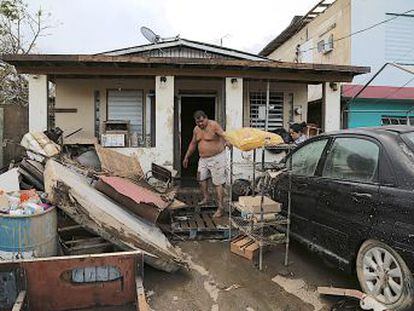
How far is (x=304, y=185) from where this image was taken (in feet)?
15.0

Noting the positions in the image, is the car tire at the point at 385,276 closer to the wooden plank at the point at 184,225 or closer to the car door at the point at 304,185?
the car door at the point at 304,185

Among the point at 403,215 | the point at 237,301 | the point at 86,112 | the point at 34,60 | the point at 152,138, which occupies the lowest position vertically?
the point at 237,301

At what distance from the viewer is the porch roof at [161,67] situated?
7.90 metres

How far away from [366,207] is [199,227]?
2717 millimetres

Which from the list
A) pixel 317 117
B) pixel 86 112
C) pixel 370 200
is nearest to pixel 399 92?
pixel 317 117

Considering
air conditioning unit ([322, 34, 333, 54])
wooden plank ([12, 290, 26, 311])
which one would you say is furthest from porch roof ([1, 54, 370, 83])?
wooden plank ([12, 290, 26, 311])

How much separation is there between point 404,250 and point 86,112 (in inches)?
345

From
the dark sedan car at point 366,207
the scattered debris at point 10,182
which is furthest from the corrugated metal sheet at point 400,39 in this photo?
the scattered debris at point 10,182

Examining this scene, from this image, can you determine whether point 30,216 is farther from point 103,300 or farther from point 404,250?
point 404,250

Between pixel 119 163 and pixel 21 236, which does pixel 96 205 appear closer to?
pixel 21 236

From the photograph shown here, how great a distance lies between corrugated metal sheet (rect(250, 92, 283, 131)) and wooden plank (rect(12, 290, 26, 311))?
27.8ft

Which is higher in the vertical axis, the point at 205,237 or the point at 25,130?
the point at 25,130

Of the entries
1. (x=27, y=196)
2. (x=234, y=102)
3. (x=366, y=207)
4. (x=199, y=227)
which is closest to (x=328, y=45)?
(x=234, y=102)

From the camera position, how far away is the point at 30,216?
371 cm
